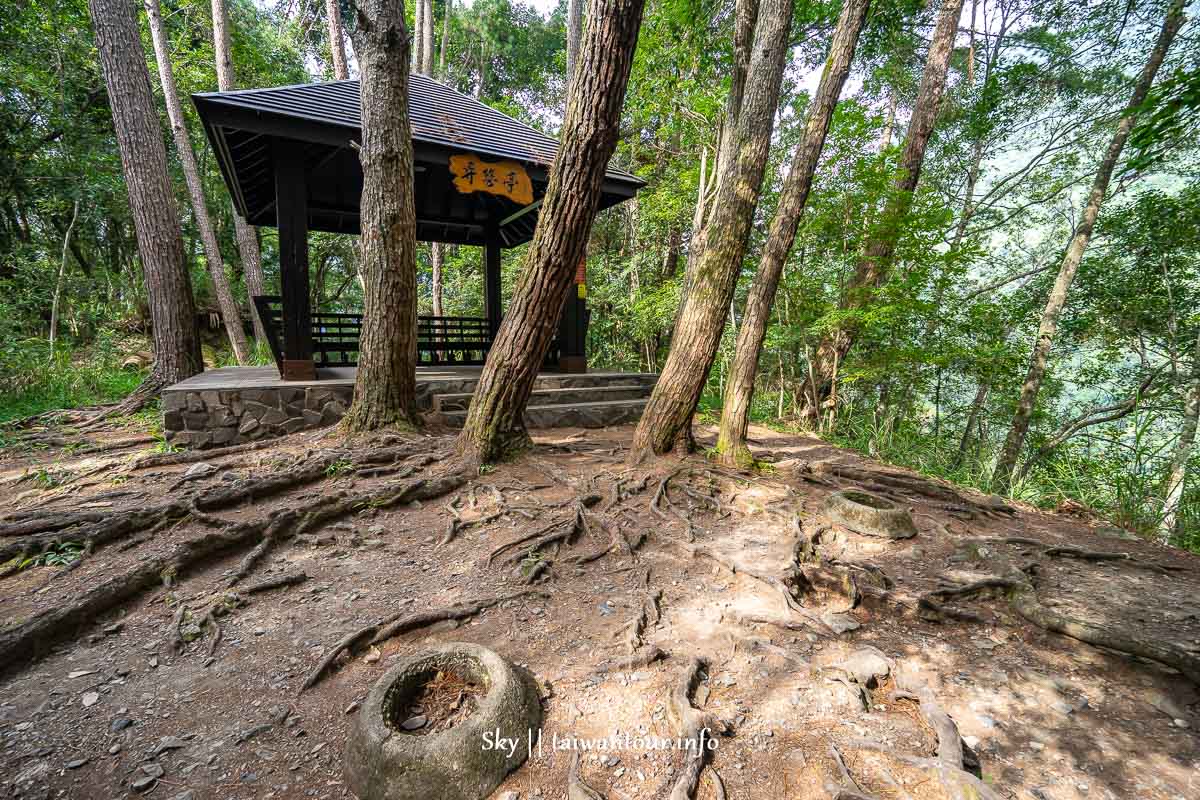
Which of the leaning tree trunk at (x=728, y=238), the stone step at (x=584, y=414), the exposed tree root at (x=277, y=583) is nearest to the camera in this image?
the exposed tree root at (x=277, y=583)

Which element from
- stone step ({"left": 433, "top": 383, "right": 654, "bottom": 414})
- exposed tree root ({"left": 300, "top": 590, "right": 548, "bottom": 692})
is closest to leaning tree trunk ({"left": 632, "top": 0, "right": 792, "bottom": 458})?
stone step ({"left": 433, "top": 383, "right": 654, "bottom": 414})

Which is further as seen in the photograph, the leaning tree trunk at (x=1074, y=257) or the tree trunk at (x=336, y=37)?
the tree trunk at (x=336, y=37)

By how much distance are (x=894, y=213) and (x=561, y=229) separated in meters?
4.62

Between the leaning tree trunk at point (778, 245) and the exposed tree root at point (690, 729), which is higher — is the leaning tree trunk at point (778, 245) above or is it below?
above

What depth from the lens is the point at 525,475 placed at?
13.2 feet

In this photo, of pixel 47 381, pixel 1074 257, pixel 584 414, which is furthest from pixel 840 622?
pixel 47 381

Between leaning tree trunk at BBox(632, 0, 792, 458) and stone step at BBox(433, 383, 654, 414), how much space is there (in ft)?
6.83

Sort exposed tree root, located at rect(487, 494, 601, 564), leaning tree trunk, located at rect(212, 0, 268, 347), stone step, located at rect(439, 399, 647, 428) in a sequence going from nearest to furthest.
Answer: exposed tree root, located at rect(487, 494, 601, 564), stone step, located at rect(439, 399, 647, 428), leaning tree trunk, located at rect(212, 0, 268, 347)

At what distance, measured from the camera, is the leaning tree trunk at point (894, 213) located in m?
5.83

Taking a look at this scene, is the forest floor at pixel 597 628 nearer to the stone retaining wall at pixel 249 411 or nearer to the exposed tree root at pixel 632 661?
the exposed tree root at pixel 632 661

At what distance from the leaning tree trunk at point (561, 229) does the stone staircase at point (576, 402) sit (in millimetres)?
1516

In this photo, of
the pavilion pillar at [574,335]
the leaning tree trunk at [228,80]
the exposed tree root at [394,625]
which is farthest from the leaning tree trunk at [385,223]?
the leaning tree trunk at [228,80]

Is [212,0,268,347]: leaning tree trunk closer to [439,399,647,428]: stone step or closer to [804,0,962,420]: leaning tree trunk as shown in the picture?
[439,399,647,428]: stone step

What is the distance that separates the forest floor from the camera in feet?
5.08
